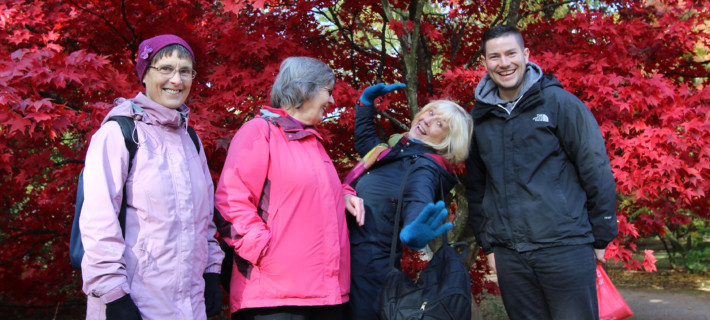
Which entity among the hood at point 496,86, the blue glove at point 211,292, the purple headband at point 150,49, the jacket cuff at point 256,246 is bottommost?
the blue glove at point 211,292

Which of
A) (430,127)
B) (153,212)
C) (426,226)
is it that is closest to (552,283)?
(426,226)

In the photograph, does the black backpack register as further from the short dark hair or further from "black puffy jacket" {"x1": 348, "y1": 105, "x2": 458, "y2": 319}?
the short dark hair

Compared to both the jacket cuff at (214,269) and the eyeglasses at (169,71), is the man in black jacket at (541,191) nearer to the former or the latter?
the jacket cuff at (214,269)

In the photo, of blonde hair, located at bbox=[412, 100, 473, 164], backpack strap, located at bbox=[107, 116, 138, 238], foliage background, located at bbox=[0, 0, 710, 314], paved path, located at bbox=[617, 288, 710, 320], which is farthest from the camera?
paved path, located at bbox=[617, 288, 710, 320]

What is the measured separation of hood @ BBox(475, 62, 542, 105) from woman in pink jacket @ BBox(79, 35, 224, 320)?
4.61 ft

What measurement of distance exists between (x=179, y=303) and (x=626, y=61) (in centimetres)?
330

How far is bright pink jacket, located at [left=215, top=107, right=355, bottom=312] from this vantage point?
6.16ft

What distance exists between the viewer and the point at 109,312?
153cm

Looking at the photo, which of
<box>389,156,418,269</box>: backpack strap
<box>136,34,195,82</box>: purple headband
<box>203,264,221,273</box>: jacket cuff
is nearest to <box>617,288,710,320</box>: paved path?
<box>389,156,418,269</box>: backpack strap

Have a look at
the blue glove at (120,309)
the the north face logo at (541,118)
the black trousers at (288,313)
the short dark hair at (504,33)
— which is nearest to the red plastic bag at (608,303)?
the the north face logo at (541,118)

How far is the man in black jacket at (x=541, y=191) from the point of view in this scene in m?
2.24

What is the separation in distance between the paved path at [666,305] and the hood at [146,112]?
8.12 metres

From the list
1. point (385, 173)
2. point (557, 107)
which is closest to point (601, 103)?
point (557, 107)

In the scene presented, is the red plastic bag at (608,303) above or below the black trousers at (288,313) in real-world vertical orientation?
below
